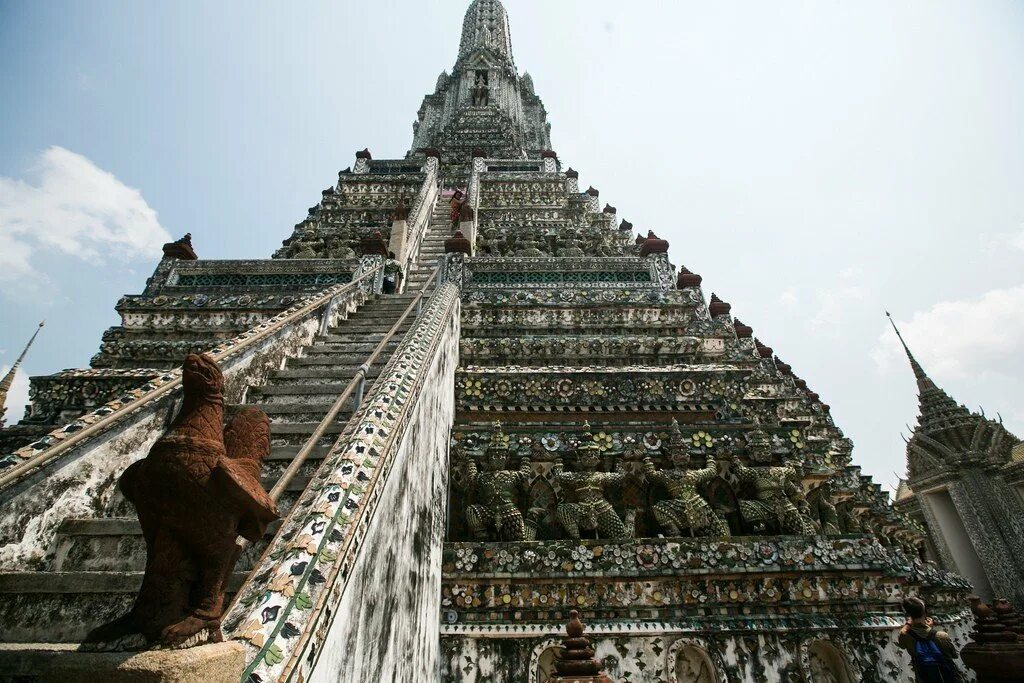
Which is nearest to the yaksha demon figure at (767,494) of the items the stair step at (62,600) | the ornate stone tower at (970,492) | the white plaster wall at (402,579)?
the white plaster wall at (402,579)

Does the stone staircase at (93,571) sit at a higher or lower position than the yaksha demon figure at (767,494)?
lower

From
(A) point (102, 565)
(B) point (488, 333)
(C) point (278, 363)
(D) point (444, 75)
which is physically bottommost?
(A) point (102, 565)

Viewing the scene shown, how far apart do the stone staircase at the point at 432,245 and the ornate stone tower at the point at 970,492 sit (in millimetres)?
15897

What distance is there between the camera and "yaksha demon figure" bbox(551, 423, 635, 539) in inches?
180

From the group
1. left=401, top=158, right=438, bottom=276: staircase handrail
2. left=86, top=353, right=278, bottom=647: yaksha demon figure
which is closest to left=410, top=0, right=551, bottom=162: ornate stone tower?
left=401, top=158, right=438, bottom=276: staircase handrail

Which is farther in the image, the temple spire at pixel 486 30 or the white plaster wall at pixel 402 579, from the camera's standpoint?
the temple spire at pixel 486 30

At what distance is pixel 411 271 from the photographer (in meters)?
11.3

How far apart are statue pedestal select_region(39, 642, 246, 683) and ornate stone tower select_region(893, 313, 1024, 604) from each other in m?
18.7

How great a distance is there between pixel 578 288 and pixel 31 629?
24.1 ft

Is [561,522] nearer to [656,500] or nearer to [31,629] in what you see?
[656,500]

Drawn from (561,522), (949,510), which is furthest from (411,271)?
(949,510)

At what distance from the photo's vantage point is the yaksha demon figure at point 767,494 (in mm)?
4723

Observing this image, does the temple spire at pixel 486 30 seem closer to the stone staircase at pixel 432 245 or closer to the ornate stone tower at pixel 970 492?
the stone staircase at pixel 432 245

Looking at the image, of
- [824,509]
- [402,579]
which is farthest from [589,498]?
[824,509]
